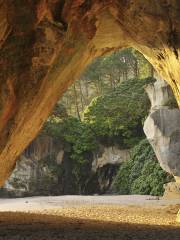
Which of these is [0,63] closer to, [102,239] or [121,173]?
[102,239]

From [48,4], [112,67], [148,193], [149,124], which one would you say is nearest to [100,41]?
[48,4]

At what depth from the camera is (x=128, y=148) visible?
2444 centimetres

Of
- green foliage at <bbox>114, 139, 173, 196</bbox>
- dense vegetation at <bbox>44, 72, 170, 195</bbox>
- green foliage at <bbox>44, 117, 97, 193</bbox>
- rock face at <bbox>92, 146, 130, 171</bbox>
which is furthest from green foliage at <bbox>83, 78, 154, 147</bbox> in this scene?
green foliage at <bbox>114, 139, 173, 196</bbox>

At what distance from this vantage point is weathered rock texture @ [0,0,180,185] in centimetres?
877

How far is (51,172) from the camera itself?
23109 millimetres

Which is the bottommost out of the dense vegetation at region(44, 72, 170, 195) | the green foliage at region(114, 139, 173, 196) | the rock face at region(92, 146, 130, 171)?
the green foliage at region(114, 139, 173, 196)

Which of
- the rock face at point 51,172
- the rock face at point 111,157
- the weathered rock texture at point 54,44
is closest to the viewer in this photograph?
the weathered rock texture at point 54,44

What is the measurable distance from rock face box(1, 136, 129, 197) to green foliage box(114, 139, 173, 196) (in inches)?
47.9

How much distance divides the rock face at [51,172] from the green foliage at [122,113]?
1036 mm

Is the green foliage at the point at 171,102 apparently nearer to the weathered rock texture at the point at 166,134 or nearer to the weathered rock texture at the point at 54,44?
the weathered rock texture at the point at 166,134

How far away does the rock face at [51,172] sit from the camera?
22.4m

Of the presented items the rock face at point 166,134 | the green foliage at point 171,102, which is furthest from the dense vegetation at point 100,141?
the green foliage at point 171,102

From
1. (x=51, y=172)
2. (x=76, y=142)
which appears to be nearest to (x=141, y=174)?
(x=76, y=142)

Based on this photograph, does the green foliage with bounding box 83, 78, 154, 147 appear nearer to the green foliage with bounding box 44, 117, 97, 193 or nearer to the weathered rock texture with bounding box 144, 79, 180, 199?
the green foliage with bounding box 44, 117, 97, 193
